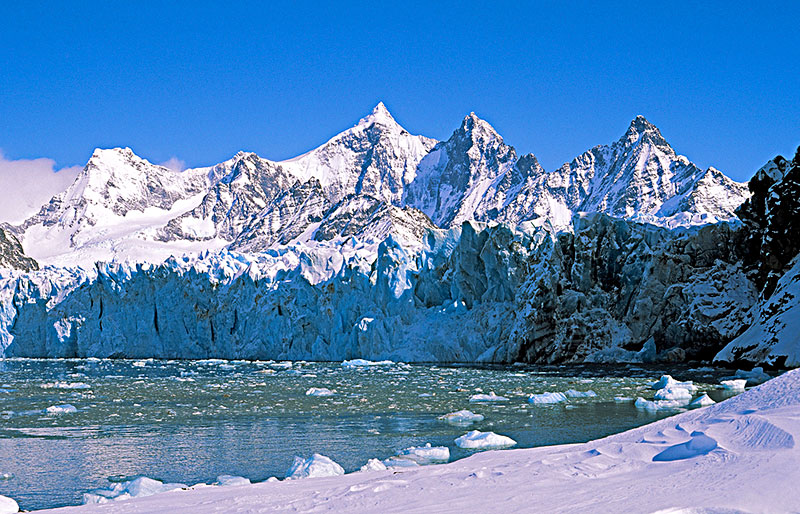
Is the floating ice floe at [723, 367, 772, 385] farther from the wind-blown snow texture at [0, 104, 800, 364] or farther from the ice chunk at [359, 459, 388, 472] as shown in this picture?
the ice chunk at [359, 459, 388, 472]

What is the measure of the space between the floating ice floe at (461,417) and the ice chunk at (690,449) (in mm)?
9115

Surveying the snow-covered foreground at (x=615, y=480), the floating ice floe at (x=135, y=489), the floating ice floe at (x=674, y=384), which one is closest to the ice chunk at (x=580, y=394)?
the floating ice floe at (x=674, y=384)

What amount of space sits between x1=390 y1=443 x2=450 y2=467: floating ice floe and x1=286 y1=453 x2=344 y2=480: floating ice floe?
1157 millimetres

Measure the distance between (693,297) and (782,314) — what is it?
6.92m

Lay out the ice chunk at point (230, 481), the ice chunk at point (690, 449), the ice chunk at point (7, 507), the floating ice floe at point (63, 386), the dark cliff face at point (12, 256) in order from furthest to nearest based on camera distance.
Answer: the dark cliff face at point (12, 256)
the floating ice floe at point (63, 386)
the ice chunk at point (230, 481)
the ice chunk at point (7, 507)
the ice chunk at point (690, 449)

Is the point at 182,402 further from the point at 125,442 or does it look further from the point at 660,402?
the point at 660,402

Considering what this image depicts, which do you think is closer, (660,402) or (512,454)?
(512,454)

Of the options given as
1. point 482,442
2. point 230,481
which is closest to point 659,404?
point 482,442

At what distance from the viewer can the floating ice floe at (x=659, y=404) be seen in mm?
17212

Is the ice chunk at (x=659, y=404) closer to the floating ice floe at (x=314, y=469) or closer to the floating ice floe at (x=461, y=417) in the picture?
the floating ice floe at (x=461, y=417)

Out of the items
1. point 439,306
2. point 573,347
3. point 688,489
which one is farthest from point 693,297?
point 688,489

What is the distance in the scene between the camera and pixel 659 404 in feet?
58.4

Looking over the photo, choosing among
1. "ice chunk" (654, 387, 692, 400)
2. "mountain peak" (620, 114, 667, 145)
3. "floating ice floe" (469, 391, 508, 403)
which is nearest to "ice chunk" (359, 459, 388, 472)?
"floating ice floe" (469, 391, 508, 403)

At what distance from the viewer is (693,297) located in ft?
119
